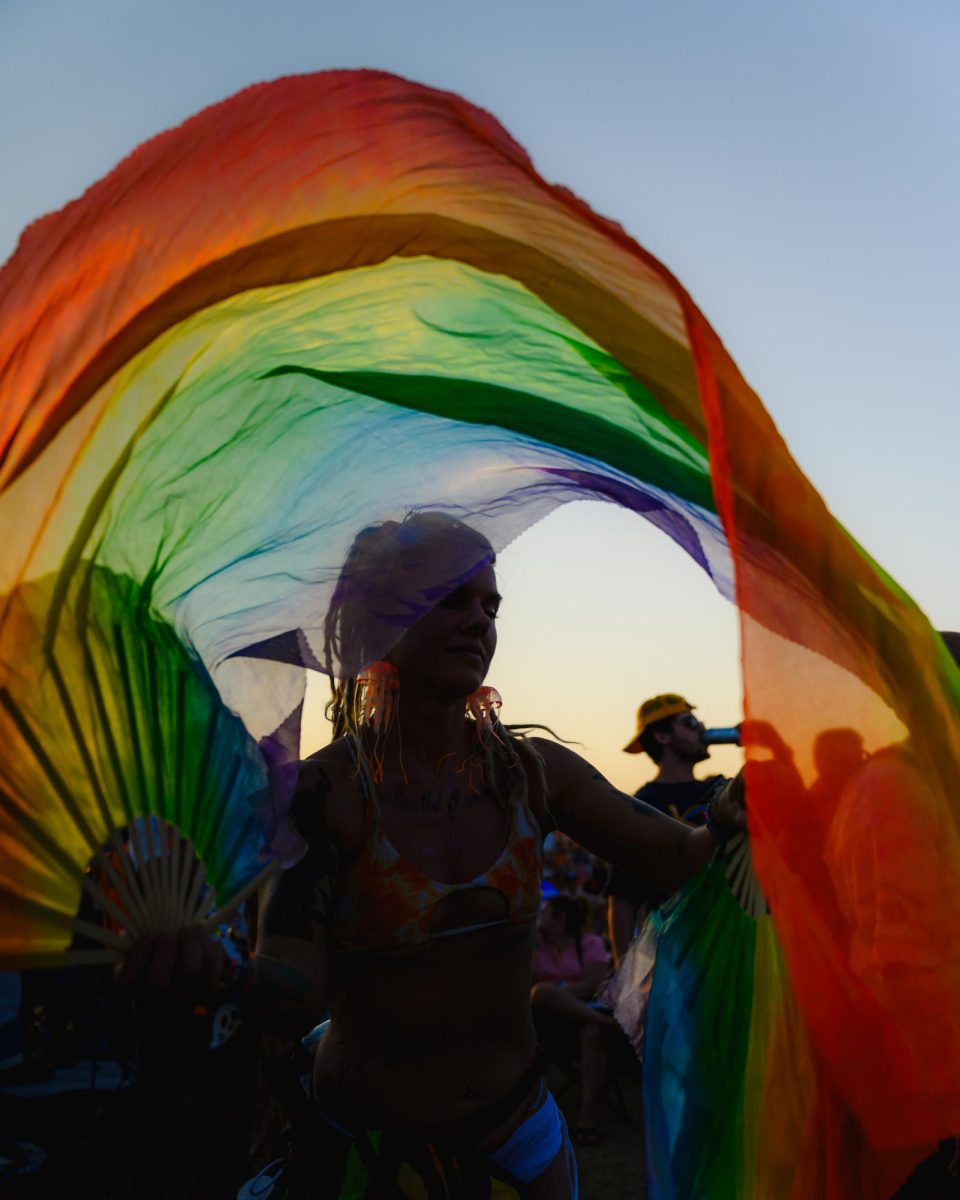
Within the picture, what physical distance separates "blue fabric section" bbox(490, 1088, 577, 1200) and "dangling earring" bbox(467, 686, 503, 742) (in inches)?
33.4

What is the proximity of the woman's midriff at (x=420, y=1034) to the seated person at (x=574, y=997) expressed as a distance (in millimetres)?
3979

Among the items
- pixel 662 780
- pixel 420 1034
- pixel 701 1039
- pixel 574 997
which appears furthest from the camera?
pixel 574 997

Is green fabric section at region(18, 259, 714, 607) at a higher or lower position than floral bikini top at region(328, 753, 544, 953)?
higher

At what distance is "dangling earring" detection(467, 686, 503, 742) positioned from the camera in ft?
9.02

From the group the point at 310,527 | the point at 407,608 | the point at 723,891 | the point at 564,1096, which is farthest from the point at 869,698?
the point at 564,1096

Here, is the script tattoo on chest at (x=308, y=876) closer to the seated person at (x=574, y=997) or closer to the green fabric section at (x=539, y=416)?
the green fabric section at (x=539, y=416)

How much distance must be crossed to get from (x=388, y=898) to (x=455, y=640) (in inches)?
22.8

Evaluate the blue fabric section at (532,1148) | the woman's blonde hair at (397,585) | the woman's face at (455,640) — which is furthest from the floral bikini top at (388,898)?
the blue fabric section at (532,1148)

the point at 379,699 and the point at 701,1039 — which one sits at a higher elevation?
the point at 379,699

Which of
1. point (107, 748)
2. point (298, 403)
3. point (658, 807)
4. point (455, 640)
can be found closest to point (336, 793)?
point (455, 640)

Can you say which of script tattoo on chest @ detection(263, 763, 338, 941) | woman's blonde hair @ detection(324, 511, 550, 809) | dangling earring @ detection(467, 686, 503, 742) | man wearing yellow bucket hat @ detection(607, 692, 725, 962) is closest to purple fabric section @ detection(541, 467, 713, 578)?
woman's blonde hair @ detection(324, 511, 550, 809)

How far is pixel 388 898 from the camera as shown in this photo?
234cm

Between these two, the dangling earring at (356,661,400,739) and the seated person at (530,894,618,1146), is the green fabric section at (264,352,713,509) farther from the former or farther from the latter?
the seated person at (530,894,618,1146)

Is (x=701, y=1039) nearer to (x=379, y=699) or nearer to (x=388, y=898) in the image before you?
(x=388, y=898)
